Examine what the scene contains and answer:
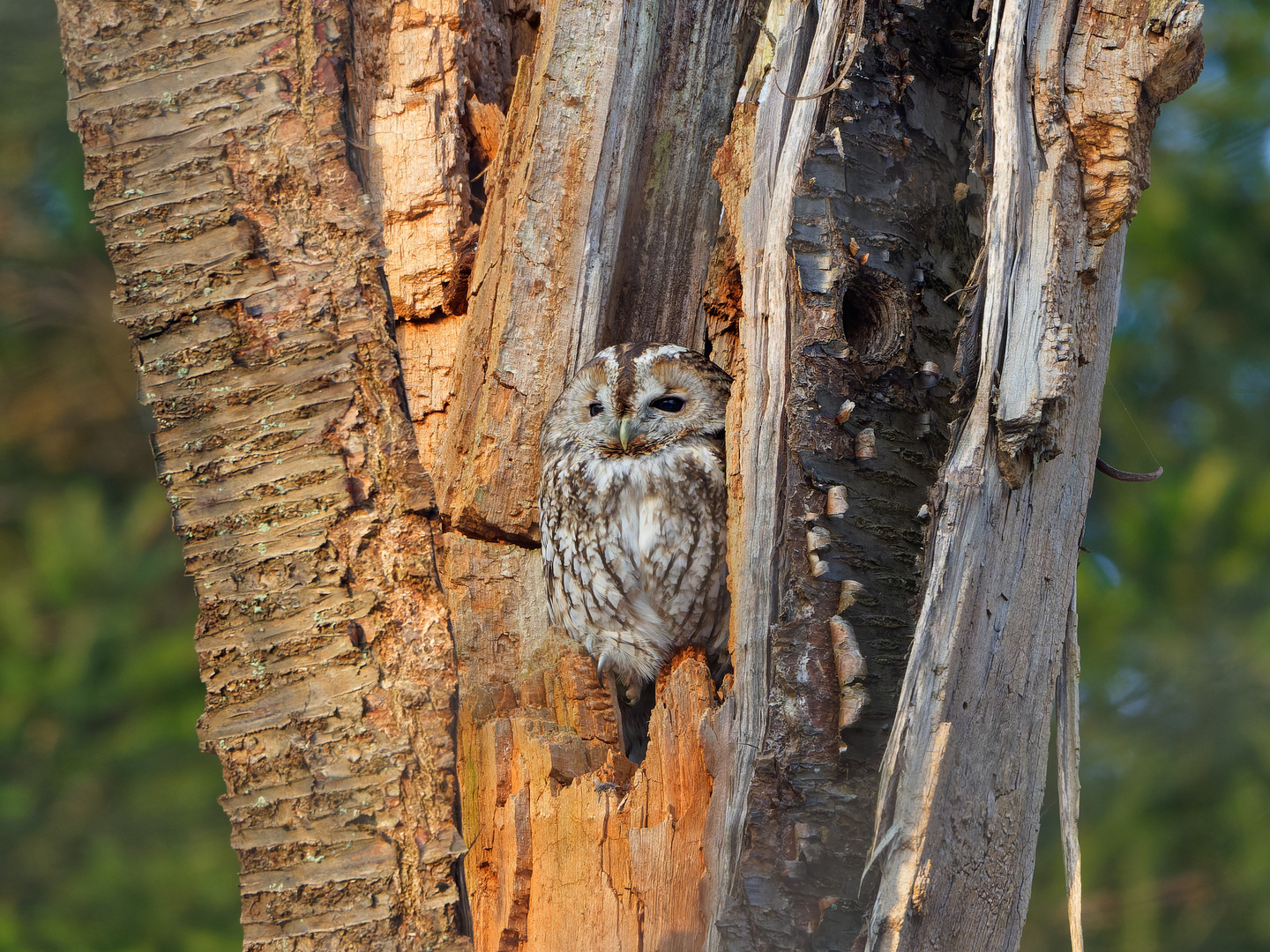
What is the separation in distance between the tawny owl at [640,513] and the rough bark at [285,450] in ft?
3.11

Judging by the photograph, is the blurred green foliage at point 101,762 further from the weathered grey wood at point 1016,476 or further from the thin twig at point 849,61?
the weathered grey wood at point 1016,476

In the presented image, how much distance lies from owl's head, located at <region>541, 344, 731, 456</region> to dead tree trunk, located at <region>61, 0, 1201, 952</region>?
0.19 metres

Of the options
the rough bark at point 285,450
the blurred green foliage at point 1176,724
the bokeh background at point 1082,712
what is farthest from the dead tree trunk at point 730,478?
the blurred green foliage at point 1176,724

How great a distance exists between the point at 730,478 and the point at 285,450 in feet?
2.55

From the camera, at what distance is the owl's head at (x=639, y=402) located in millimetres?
2447

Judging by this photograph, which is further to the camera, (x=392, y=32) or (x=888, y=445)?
(x=392, y=32)

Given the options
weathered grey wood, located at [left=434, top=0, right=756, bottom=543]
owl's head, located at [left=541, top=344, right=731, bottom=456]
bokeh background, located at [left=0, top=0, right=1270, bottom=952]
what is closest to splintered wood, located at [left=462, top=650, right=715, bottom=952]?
weathered grey wood, located at [left=434, top=0, right=756, bottom=543]

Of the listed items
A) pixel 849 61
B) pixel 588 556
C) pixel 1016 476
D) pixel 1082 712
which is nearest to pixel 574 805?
pixel 588 556

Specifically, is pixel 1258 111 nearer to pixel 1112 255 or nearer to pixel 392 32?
pixel 1112 255

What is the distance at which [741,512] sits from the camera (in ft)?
6.21

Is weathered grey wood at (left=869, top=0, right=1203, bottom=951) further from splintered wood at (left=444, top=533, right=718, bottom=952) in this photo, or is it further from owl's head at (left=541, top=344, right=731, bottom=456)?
owl's head at (left=541, top=344, right=731, bottom=456)

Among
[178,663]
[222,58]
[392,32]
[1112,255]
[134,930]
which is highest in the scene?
[392,32]

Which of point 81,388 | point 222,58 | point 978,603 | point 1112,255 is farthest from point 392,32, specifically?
point 81,388

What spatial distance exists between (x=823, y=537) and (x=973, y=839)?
52 cm
